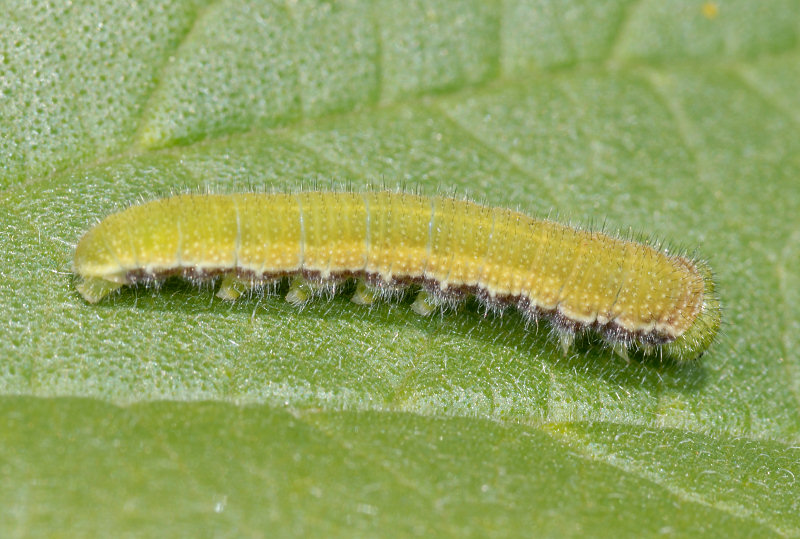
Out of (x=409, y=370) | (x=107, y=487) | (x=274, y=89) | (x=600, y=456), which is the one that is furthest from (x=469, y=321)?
(x=107, y=487)

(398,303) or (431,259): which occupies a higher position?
(431,259)

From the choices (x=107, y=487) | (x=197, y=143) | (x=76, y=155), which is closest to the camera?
(x=107, y=487)

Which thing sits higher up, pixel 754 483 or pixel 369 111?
pixel 369 111

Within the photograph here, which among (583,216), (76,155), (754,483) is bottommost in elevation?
(754,483)

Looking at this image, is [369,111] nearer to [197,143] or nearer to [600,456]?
[197,143]

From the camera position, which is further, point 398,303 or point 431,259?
point 398,303

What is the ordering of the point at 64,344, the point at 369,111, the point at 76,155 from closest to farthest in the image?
the point at 64,344 → the point at 76,155 → the point at 369,111
